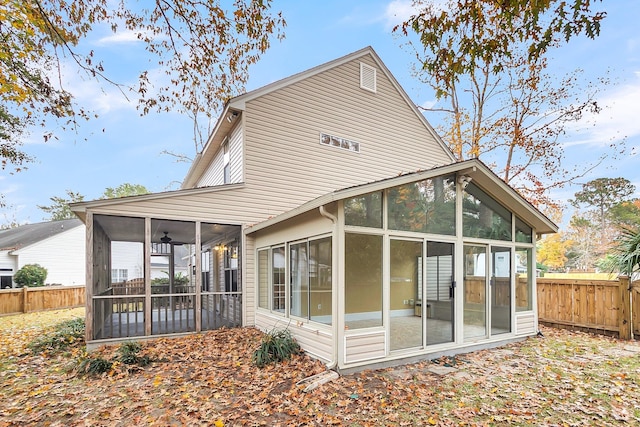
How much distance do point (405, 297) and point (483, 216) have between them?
2.78 m

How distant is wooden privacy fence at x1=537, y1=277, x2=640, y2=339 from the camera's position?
788cm

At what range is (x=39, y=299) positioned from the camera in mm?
14102

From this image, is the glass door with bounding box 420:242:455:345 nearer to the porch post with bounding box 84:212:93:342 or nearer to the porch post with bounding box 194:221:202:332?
the porch post with bounding box 194:221:202:332

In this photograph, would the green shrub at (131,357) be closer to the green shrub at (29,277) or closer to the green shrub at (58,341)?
the green shrub at (58,341)

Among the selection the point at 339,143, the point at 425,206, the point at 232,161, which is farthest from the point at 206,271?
the point at 425,206

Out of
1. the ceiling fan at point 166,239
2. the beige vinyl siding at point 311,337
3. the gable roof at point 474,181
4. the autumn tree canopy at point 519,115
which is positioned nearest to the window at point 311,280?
the beige vinyl siding at point 311,337

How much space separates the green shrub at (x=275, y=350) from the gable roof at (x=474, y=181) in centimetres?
234

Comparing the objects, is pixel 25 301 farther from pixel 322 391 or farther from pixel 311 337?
pixel 322 391

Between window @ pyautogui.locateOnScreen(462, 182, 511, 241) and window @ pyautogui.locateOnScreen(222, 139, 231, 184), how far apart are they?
6.97 m

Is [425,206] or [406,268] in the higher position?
[425,206]

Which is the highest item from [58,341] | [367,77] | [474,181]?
[367,77]

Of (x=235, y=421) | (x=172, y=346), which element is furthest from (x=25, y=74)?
A: (x=235, y=421)

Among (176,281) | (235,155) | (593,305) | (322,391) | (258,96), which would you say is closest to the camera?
(322,391)

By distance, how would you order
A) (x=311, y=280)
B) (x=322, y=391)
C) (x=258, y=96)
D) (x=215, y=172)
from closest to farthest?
(x=322, y=391), (x=311, y=280), (x=258, y=96), (x=215, y=172)
